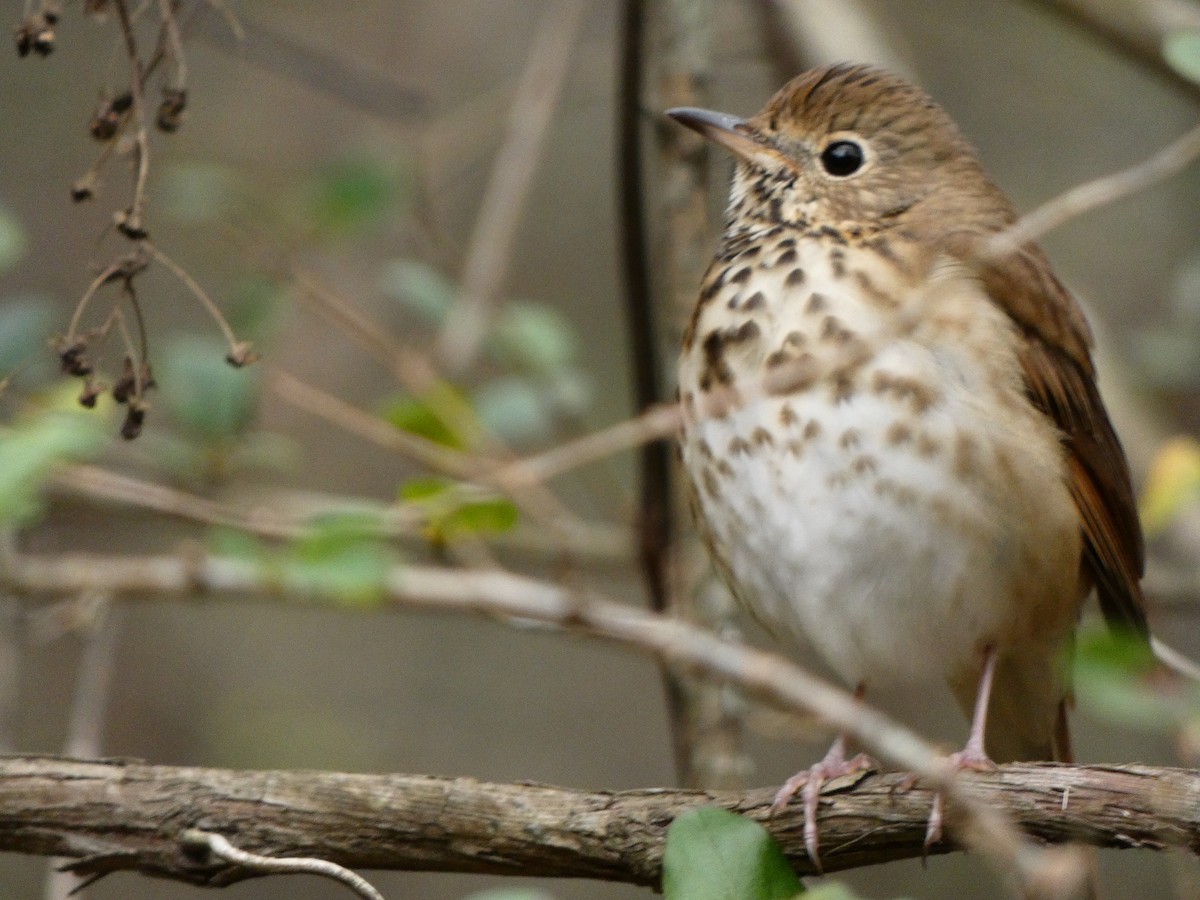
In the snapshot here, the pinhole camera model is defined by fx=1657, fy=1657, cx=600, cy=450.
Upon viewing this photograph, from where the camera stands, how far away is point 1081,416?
9.96 feet

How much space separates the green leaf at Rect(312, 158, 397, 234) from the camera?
3.89 metres

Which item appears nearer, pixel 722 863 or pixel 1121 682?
pixel 722 863

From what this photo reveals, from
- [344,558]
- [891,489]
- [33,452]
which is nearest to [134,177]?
[33,452]

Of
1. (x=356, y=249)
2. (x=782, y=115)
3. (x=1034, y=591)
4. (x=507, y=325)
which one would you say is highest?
(x=356, y=249)

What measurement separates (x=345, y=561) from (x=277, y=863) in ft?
1.45

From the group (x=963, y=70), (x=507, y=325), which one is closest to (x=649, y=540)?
(x=507, y=325)

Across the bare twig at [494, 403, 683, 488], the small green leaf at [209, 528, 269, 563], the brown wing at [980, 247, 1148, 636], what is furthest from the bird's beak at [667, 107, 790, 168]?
the small green leaf at [209, 528, 269, 563]

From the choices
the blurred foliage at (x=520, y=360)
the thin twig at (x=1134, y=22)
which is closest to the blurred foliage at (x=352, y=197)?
the blurred foliage at (x=520, y=360)

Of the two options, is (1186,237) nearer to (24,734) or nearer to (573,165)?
(573,165)

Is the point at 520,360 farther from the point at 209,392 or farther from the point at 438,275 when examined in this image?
the point at 209,392

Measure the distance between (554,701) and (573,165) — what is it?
6.81 feet

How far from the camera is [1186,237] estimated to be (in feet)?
16.8

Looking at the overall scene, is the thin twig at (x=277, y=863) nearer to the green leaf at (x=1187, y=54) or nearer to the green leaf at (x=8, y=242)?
the green leaf at (x=8, y=242)

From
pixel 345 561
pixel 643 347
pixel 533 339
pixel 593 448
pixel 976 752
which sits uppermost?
pixel 533 339
